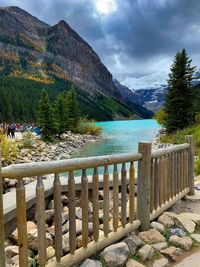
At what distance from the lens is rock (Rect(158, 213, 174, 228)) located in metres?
5.21

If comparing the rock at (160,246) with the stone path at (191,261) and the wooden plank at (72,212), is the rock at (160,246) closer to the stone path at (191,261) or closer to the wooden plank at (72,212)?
the stone path at (191,261)

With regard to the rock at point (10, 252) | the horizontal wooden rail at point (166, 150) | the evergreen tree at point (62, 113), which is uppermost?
the evergreen tree at point (62, 113)

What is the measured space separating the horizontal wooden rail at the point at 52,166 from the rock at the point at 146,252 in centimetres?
116

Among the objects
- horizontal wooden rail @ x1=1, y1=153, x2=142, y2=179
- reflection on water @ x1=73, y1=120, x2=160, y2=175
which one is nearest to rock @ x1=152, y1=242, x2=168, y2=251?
horizontal wooden rail @ x1=1, y1=153, x2=142, y2=179

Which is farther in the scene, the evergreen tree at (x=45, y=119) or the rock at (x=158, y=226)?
the evergreen tree at (x=45, y=119)

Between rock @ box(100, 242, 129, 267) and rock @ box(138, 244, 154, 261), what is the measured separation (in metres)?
0.21

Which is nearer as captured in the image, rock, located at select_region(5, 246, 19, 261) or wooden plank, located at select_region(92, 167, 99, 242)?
wooden plank, located at select_region(92, 167, 99, 242)

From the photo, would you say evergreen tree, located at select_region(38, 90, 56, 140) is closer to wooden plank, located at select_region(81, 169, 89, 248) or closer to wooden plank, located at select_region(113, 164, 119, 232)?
wooden plank, located at select_region(113, 164, 119, 232)

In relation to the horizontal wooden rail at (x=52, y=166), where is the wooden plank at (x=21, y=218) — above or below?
below

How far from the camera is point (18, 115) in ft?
277

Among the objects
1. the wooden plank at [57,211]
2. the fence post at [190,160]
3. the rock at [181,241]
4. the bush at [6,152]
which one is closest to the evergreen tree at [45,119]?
the bush at [6,152]

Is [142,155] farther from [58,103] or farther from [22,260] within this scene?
[58,103]

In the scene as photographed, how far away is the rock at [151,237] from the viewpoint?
4.64 meters

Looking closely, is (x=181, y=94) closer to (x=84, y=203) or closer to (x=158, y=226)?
(x=158, y=226)
